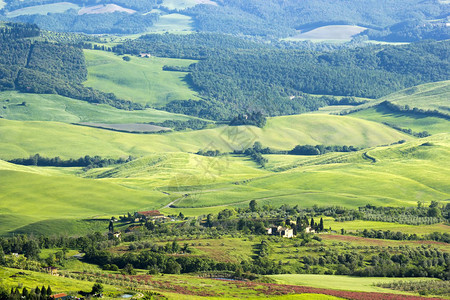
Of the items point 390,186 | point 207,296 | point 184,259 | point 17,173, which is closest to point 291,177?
point 390,186

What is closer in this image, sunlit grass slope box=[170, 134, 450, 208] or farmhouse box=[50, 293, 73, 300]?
farmhouse box=[50, 293, 73, 300]

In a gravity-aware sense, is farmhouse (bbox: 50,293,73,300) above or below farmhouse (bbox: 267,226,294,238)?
below

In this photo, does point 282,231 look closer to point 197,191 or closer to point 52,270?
point 52,270

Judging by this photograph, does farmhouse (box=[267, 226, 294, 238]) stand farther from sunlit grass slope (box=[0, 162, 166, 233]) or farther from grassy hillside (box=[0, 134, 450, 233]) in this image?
sunlit grass slope (box=[0, 162, 166, 233])

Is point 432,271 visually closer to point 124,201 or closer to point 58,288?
point 58,288

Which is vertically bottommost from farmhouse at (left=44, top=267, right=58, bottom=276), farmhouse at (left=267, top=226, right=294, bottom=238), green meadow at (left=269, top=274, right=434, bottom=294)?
green meadow at (left=269, top=274, right=434, bottom=294)

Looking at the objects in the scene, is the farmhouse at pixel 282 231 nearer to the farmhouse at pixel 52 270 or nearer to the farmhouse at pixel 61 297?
the farmhouse at pixel 52 270

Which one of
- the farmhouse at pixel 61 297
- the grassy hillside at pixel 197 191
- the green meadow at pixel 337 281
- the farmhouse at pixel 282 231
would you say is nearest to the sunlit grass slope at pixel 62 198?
the grassy hillside at pixel 197 191

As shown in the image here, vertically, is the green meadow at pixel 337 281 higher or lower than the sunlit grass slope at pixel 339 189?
lower

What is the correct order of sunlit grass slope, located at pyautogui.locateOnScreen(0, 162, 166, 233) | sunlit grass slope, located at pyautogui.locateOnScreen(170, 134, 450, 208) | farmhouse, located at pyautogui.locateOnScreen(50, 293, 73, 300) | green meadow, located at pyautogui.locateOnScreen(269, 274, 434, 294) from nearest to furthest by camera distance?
farmhouse, located at pyautogui.locateOnScreen(50, 293, 73, 300), green meadow, located at pyautogui.locateOnScreen(269, 274, 434, 294), sunlit grass slope, located at pyautogui.locateOnScreen(0, 162, 166, 233), sunlit grass slope, located at pyautogui.locateOnScreen(170, 134, 450, 208)

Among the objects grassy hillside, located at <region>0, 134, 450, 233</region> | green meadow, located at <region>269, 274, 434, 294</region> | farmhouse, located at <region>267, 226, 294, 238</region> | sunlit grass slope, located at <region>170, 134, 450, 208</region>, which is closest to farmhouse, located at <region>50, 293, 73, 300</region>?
green meadow, located at <region>269, 274, 434, 294</region>

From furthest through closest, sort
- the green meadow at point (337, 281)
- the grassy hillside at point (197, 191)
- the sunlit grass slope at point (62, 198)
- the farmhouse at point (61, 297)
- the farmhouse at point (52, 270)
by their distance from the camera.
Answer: the grassy hillside at point (197, 191), the sunlit grass slope at point (62, 198), the green meadow at point (337, 281), the farmhouse at point (52, 270), the farmhouse at point (61, 297)
